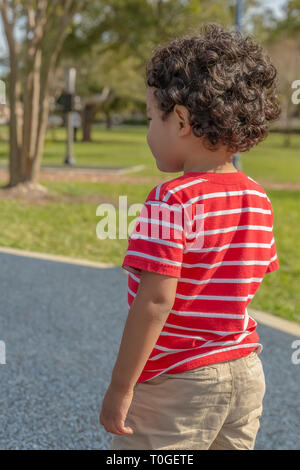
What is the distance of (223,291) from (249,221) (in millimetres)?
209

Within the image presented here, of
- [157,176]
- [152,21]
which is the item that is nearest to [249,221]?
[157,176]

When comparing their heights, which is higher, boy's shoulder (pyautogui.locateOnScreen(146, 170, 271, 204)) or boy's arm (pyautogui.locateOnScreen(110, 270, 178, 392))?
boy's shoulder (pyautogui.locateOnScreen(146, 170, 271, 204))

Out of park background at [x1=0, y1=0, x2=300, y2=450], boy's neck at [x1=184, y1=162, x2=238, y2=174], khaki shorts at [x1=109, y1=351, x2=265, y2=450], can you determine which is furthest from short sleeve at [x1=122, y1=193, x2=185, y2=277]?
park background at [x1=0, y1=0, x2=300, y2=450]

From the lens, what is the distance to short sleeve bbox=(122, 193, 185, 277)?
4.70 feet

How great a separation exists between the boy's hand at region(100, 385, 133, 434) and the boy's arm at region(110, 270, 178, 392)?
0.02 m

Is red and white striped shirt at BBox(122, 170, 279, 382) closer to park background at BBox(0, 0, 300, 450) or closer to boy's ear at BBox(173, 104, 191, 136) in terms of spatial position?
boy's ear at BBox(173, 104, 191, 136)

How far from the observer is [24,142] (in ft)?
36.7

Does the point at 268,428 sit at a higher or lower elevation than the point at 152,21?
lower

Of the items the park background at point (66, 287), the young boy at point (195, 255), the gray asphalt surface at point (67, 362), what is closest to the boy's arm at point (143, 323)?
the young boy at point (195, 255)

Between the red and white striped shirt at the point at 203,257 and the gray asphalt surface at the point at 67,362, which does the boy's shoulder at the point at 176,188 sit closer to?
the red and white striped shirt at the point at 203,257

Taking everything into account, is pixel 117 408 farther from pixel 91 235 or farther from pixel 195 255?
pixel 91 235

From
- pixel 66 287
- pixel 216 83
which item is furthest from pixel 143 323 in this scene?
pixel 66 287

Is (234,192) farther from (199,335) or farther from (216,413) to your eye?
(216,413)

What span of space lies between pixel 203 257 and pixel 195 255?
0.03 metres
